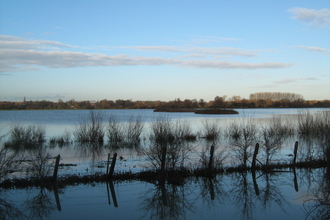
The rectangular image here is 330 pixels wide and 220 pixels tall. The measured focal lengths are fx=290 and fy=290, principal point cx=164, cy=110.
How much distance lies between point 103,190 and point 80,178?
60.8 inches

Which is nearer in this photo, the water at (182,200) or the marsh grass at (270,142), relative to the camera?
the water at (182,200)

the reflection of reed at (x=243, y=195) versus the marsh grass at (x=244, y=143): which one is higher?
the marsh grass at (x=244, y=143)

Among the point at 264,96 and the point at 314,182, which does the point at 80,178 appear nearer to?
the point at 314,182

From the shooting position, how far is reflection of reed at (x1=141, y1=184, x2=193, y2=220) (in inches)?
380

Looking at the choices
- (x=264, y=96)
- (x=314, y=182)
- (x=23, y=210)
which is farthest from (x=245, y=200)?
(x=264, y=96)

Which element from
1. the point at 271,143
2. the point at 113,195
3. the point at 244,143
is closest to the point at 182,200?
the point at 113,195

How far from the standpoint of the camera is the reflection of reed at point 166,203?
31.7 ft

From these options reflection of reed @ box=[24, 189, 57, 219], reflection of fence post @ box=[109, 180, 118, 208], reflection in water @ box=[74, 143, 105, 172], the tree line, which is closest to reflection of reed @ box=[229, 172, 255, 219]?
reflection of fence post @ box=[109, 180, 118, 208]

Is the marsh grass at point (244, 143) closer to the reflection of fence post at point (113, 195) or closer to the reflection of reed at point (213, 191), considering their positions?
the reflection of reed at point (213, 191)

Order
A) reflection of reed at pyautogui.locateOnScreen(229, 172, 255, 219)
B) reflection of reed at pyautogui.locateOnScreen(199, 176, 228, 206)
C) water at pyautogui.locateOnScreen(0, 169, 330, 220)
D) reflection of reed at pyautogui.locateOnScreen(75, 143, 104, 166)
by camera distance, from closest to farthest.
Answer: water at pyautogui.locateOnScreen(0, 169, 330, 220) → reflection of reed at pyautogui.locateOnScreen(229, 172, 255, 219) → reflection of reed at pyautogui.locateOnScreen(199, 176, 228, 206) → reflection of reed at pyautogui.locateOnScreen(75, 143, 104, 166)

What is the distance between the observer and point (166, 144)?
43.7ft

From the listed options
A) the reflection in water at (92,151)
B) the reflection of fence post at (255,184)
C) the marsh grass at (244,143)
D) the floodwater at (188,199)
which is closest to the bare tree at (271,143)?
the marsh grass at (244,143)

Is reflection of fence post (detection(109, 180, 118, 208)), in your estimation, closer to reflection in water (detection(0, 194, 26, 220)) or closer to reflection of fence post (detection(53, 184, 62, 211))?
reflection of fence post (detection(53, 184, 62, 211))

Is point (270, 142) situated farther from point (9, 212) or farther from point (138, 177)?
point (9, 212)
